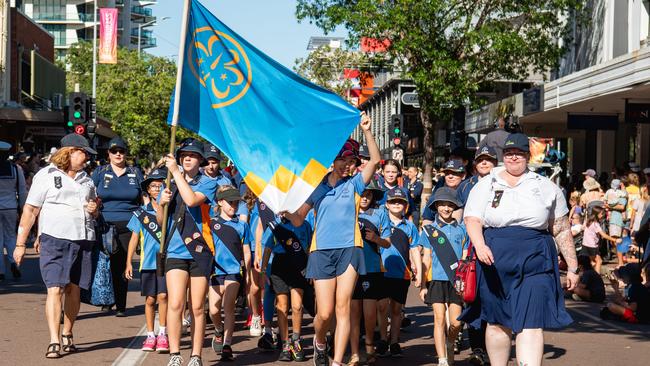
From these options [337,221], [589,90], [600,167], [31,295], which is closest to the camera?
[337,221]

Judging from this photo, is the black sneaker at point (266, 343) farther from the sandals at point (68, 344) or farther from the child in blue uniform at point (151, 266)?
the sandals at point (68, 344)

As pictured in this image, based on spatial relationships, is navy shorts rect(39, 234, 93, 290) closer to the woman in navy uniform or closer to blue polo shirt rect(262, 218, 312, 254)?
blue polo shirt rect(262, 218, 312, 254)

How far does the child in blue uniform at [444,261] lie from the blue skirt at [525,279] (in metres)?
1.76

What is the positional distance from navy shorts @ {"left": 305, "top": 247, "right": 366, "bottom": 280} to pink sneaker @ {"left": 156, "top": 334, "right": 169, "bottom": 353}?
2026 millimetres

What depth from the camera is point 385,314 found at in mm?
10719

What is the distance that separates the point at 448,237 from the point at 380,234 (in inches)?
24.5

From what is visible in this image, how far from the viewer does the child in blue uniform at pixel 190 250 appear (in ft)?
29.1

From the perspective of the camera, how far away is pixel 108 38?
62.1 m

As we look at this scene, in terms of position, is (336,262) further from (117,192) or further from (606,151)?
(606,151)

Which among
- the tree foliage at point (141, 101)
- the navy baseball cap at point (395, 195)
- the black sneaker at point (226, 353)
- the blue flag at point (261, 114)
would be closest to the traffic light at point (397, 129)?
the navy baseball cap at point (395, 195)

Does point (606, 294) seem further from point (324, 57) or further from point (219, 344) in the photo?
point (324, 57)

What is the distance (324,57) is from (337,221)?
4508 centimetres

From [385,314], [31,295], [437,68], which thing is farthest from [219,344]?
[437,68]

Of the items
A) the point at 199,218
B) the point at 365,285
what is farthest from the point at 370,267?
the point at 199,218
